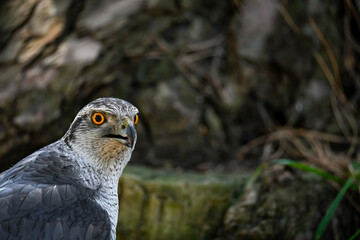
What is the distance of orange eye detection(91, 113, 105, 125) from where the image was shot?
329 cm

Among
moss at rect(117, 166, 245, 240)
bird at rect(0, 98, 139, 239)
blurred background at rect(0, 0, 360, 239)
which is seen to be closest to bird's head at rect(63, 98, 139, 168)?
bird at rect(0, 98, 139, 239)

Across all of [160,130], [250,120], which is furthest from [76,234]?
[250,120]

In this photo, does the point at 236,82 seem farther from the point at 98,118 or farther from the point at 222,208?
the point at 98,118

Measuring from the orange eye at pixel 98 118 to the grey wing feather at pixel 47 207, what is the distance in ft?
1.22

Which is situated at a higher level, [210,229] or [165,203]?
[165,203]

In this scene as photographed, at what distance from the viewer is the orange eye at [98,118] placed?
329cm

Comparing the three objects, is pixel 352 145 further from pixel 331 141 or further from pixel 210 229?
pixel 210 229

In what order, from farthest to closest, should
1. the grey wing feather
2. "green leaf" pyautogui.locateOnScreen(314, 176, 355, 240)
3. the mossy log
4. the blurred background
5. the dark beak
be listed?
the blurred background, the mossy log, "green leaf" pyautogui.locateOnScreen(314, 176, 355, 240), the dark beak, the grey wing feather

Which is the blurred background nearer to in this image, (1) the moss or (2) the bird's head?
(1) the moss

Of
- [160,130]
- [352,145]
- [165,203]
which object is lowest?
[352,145]

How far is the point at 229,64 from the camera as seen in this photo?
580cm

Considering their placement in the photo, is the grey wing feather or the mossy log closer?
the grey wing feather

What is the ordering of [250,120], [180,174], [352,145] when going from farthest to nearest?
[250,120] → [352,145] → [180,174]

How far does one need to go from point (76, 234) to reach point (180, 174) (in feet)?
7.36
